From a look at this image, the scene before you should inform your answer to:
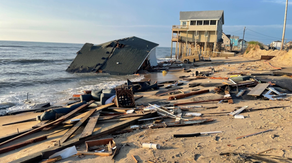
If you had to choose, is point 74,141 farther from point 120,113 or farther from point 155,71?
point 155,71

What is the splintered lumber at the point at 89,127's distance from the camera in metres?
5.10

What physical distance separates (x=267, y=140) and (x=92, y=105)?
6.11m

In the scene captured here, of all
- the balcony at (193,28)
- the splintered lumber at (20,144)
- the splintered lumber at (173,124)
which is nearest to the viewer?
the splintered lumber at (20,144)

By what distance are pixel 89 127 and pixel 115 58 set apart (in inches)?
652

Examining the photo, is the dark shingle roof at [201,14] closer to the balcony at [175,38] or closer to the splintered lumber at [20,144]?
the balcony at [175,38]

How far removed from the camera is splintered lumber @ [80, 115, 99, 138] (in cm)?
510

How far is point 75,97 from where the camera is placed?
11.2 metres

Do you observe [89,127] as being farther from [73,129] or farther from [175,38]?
[175,38]

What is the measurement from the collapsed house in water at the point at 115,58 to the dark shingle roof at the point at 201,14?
719 inches

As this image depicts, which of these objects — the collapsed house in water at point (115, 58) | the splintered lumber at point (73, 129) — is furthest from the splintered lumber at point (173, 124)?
the collapsed house in water at point (115, 58)

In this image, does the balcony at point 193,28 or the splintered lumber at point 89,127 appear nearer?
the splintered lumber at point 89,127

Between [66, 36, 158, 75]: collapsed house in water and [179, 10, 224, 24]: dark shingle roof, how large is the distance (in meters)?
18.3

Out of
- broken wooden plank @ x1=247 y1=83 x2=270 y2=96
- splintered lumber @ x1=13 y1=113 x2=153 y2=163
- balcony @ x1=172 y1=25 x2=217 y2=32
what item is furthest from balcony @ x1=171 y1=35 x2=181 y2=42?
splintered lumber @ x1=13 y1=113 x2=153 y2=163

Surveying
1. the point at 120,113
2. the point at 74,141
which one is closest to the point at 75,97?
the point at 120,113
